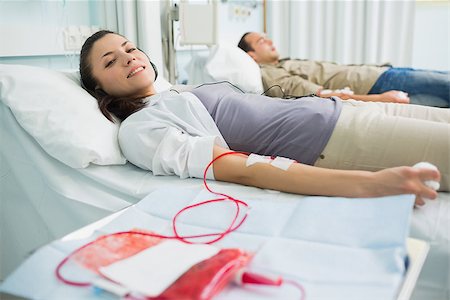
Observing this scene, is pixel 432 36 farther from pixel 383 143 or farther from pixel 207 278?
pixel 207 278

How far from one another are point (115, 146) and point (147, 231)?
0.62 metres

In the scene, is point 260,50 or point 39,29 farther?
point 260,50

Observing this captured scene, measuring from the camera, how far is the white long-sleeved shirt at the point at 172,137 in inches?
48.4

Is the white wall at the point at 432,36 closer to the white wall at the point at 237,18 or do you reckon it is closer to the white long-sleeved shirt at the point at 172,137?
the white wall at the point at 237,18

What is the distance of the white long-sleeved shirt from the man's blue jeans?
60.3 inches

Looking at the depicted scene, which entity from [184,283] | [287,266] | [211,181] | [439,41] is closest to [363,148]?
[211,181]

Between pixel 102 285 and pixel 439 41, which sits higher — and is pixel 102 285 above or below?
below

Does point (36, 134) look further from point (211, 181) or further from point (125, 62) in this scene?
point (211, 181)

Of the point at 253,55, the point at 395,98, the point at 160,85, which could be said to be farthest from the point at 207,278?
the point at 253,55

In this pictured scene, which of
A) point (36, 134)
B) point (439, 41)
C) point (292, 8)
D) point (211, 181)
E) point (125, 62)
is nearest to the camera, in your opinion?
point (211, 181)

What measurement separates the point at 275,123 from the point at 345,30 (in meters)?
2.57

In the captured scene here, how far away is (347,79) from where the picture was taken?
274 centimetres

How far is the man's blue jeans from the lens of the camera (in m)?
2.42

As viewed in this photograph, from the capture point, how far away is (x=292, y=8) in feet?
12.4
